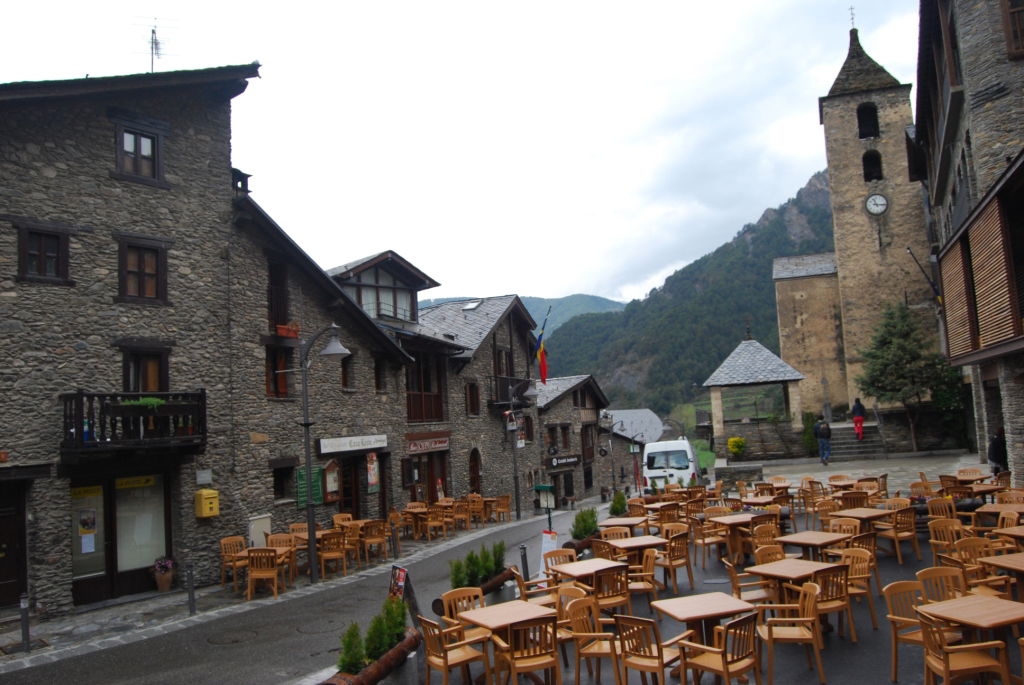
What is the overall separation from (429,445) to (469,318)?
778 cm

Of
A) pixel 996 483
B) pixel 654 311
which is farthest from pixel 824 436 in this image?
pixel 654 311

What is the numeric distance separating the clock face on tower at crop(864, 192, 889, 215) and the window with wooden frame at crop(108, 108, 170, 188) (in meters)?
31.1

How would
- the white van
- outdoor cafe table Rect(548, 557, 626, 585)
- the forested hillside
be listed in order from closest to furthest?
outdoor cafe table Rect(548, 557, 626, 585) < the white van < the forested hillside

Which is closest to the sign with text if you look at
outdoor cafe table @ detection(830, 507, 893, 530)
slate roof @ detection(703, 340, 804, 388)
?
outdoor cafe table @ detection(830, 507, 893, 530)

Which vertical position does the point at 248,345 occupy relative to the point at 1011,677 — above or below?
above

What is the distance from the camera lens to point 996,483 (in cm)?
1546

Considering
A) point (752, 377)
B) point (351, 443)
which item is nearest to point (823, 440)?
point (752, 377)

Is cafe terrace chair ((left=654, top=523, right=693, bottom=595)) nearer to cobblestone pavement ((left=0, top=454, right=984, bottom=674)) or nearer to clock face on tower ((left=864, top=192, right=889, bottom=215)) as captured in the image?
cobblestone pavement ((left=0, top=454, right=984, bottom=674))

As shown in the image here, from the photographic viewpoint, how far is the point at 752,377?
29422mm

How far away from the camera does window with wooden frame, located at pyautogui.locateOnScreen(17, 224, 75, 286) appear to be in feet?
43.8

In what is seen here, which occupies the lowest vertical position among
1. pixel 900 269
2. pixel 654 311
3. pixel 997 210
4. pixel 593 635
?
pixel 593 635

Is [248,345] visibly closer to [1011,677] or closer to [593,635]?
[593,635]

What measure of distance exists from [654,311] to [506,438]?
74500mm

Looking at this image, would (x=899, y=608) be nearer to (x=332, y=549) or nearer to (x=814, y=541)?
(x=814, y=541)
